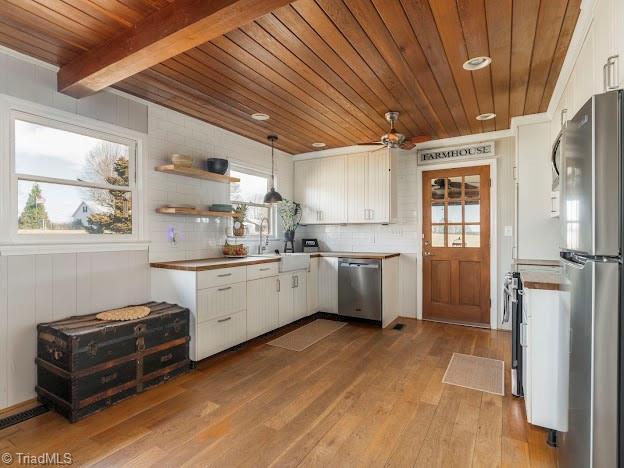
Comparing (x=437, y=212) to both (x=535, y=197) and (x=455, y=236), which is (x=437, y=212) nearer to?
(x=455, y=236)

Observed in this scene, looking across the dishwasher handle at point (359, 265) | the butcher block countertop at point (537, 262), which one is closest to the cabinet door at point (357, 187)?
the dishwasher handle at point (359, 265)

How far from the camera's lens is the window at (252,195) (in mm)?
4459

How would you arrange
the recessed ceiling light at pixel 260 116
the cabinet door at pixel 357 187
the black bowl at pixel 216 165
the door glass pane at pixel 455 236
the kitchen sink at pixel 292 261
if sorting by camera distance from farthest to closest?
the cabinet door at pixel 357 187, the door glass pane at pixel 455 236, the kitchen sink at pixel 292 261, the black bowl at pixel 216 165, the recessed ceiling light at pixel 260 116

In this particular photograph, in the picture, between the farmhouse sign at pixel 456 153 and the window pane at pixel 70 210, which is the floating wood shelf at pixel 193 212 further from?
the farmhouse sign at pixel 456 153

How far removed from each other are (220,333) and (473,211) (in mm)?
3481

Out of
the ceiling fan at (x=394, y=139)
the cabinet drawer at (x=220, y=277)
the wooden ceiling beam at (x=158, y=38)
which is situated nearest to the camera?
the wooden ceiling beam at (x=158, y=38)

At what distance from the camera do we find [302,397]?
2564 millimetres

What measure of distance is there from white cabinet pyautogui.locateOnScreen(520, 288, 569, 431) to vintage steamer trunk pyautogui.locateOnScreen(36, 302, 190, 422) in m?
2.63

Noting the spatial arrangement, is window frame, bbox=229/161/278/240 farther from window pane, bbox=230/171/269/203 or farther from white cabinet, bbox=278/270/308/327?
white cabinet, bbox=278/270/308/327

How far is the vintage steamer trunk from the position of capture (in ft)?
7.37

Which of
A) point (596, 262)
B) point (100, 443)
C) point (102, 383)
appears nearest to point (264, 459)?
point (100, 443)

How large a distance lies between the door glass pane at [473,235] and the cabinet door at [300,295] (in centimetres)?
221

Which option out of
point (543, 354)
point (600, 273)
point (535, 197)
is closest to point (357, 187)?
point (535, 197)

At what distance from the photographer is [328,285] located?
15.7ft
